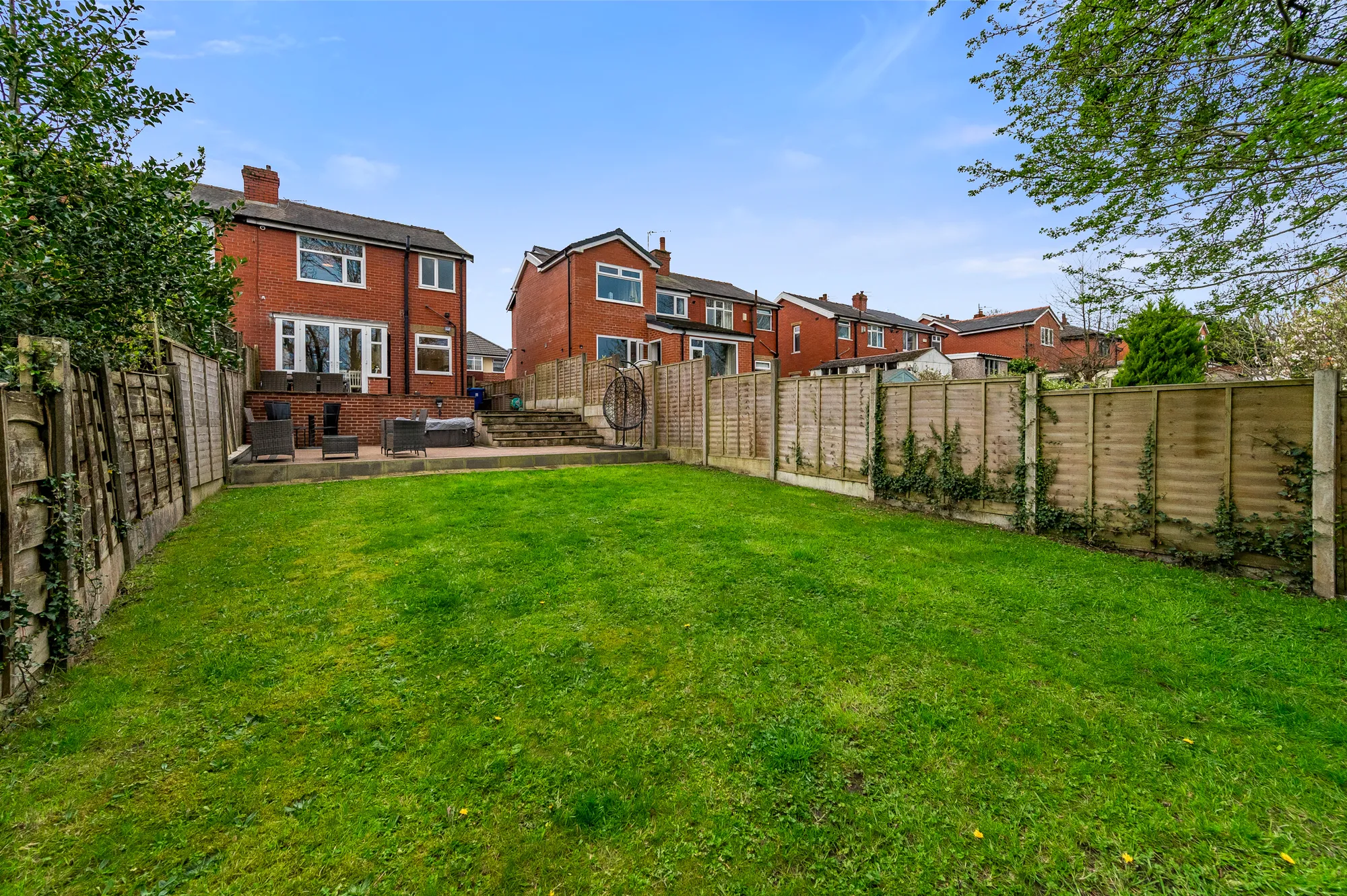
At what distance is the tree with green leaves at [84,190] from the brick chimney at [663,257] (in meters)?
24.2

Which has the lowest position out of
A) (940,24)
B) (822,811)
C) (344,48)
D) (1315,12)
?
(822,811)

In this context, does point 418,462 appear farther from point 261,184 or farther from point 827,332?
point 827,332

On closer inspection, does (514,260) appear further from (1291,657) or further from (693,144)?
(1291,657)

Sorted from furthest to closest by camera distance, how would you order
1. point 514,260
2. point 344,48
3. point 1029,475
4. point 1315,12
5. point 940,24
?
point 514,260
point 344,48
point 1029,475
point 940,24
point 1315,12

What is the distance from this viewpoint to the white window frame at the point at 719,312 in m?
28.0

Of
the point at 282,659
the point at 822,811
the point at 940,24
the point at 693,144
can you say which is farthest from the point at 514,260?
the point at 822,811

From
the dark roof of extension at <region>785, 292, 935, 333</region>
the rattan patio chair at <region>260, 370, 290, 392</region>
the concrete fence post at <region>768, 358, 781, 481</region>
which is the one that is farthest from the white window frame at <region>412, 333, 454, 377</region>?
the dark roof of extension at <region>785, 292, 935, 333</region>

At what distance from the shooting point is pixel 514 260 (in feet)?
85.7

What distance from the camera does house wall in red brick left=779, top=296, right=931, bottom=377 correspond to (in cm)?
3222

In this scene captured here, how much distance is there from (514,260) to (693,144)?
13.4 metres

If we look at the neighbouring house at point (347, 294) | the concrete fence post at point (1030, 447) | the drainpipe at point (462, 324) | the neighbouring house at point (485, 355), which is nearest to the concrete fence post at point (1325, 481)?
the concrete fence post at point (1030, 447)

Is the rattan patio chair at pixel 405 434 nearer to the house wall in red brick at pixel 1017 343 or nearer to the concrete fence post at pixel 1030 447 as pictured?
the concrete fence post at pixel 1030 447

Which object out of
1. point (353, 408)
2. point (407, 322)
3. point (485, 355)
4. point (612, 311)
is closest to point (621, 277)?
point (612, 311)

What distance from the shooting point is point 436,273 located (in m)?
18.5
